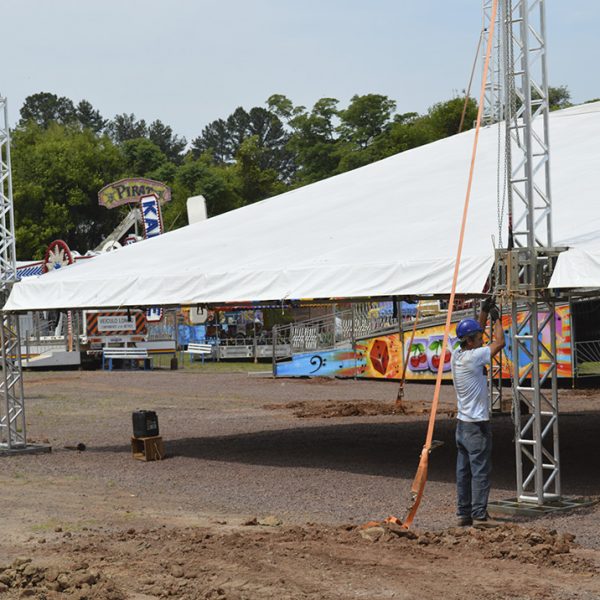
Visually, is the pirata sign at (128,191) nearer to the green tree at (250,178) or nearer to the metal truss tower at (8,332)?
the green tree at (250,178)

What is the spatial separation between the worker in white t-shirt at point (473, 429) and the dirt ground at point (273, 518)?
32 centimetres

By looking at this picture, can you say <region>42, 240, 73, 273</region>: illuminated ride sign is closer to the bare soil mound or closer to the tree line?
the tree line

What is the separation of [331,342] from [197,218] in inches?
227

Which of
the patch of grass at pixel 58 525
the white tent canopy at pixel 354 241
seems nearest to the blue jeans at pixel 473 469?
the white tent canopy at pixel 354 241

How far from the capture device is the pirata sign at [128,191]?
56.7m

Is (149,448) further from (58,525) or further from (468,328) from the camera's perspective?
(468,328)

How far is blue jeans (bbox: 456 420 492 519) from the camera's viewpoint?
9906mm

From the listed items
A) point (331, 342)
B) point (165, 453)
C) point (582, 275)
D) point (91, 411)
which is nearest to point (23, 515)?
point (165, 453)

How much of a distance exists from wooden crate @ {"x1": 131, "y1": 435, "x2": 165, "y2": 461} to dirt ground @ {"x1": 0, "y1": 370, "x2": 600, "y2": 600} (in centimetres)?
16

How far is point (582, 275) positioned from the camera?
10242 millimetres

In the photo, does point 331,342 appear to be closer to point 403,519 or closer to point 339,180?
point 339,180

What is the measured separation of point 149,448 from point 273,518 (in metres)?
5.62

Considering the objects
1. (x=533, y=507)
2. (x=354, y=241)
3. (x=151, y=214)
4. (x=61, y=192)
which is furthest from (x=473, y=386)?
(x=61, y=192)

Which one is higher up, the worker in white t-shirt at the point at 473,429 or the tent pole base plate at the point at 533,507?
the worker in white t-shirt at the point at 473,429
